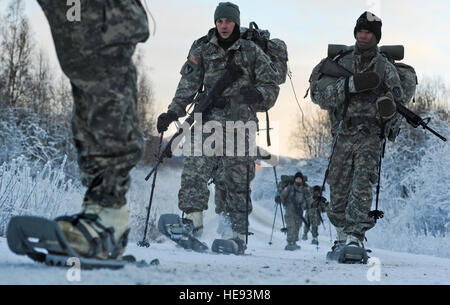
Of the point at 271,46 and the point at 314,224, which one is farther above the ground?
the point at 271,46

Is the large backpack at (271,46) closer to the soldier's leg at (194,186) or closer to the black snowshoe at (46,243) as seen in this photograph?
the soldier's leg at (194,186)

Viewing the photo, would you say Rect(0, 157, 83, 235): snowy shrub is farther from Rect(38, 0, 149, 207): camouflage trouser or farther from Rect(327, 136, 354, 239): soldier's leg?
Rect(38, 0, 149, 207): camouflage trouser

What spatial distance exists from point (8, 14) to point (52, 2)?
29.6m

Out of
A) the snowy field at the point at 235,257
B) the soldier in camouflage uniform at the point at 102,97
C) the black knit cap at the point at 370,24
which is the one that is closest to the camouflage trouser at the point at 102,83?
the soldier in camouflage uniform at the point at 102,97

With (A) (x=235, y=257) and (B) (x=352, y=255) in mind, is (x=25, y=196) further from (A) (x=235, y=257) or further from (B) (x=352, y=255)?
(B) (x=352, y=255)

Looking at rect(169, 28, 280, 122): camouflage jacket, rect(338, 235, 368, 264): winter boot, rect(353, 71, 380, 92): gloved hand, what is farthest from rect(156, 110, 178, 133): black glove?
rect(338, 235, 368, 264): winter boot

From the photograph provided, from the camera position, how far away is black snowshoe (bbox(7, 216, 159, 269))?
6.84ft

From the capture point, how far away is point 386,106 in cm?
517

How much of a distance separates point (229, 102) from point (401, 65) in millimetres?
1773

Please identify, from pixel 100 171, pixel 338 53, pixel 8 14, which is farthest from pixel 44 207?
pixel 8 14

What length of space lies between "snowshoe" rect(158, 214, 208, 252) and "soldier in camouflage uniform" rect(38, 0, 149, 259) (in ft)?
9.32

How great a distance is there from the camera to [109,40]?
2.26 meters

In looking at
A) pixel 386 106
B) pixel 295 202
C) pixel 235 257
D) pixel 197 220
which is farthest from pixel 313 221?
pixel 235 257
